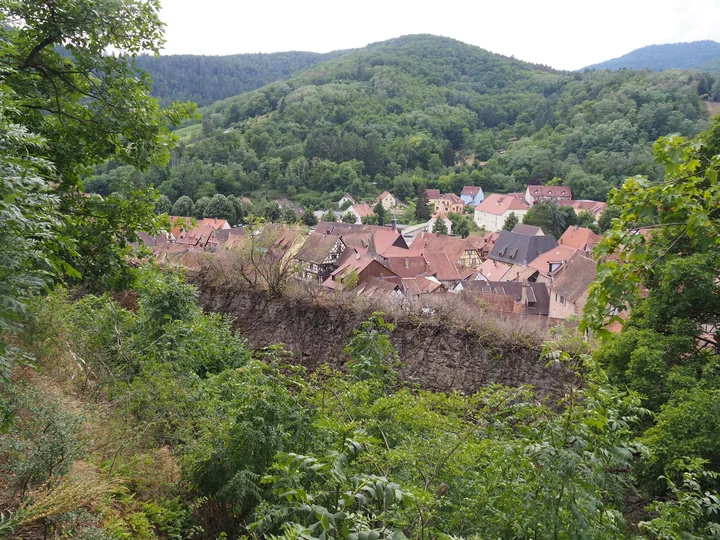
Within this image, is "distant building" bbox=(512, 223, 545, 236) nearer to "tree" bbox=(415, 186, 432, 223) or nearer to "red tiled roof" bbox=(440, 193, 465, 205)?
"tree" bbox=(415, 186, 432, 223)

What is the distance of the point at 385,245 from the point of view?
33062mm

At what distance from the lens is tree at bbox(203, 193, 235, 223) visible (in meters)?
43.2

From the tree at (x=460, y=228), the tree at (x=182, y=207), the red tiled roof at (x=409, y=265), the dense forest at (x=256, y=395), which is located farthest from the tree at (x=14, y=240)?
the tree at (x=460, y=228)

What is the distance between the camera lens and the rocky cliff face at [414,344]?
8438mm

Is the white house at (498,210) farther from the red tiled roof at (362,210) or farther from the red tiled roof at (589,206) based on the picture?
the red tiled roof at (362,210)

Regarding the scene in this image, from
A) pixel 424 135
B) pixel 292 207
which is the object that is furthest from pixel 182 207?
pixel 424 135

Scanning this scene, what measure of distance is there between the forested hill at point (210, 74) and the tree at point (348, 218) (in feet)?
225

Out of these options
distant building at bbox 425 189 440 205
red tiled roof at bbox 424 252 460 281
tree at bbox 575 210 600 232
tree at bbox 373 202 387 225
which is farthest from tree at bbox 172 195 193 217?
tree at bbox 575 210 600 232

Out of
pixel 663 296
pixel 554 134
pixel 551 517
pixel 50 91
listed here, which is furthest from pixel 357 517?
pixel 554 134

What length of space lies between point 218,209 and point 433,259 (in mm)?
24936

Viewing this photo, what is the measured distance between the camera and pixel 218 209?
43.3 m

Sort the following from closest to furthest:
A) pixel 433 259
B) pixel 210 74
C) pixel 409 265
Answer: pixel 409 265, pixel 433 259, pixel 210 74

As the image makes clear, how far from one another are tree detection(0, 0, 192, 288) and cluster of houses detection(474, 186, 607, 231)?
51872 mm

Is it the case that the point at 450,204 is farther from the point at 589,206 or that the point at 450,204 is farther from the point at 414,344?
the point at 414,344
